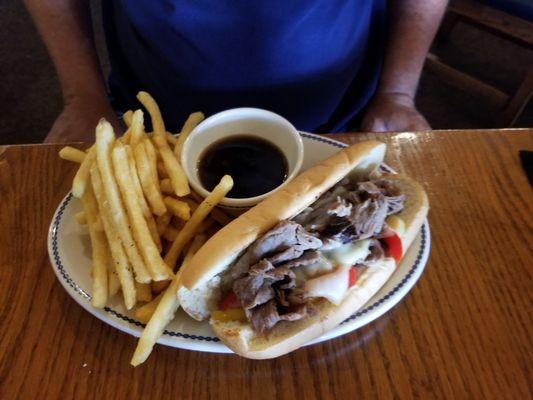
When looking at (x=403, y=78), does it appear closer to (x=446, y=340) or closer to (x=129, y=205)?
(x=446, y=340)

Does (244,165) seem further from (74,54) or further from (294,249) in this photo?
(74,54)

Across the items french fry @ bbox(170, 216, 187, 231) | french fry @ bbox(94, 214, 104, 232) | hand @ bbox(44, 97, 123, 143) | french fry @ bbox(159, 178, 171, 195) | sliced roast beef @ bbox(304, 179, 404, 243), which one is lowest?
hand @ bbox(44, 97, 123, 143)

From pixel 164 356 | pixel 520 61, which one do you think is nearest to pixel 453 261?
pixel 164 356

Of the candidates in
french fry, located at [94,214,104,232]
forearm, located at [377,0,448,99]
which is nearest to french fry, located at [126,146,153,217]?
french fry, located at [94,214,104,232]

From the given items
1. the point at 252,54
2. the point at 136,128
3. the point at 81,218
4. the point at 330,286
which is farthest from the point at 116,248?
the point at 252,54

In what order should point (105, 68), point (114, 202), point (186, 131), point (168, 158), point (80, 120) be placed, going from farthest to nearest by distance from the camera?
point (105, 68) < point (80, 120) < point (186, 131) < point (168, 158) < point (114, 202)

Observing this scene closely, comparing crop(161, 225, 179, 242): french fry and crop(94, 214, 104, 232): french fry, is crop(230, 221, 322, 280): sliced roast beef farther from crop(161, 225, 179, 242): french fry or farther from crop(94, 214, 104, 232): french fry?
crop(94, 214, 104, 232): french fry
